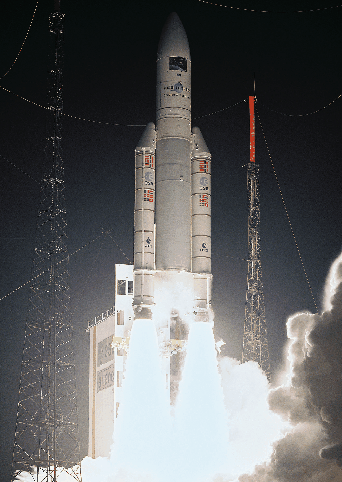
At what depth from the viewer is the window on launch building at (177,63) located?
107 ft

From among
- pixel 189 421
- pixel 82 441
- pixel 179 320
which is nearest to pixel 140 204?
pixel 179 320

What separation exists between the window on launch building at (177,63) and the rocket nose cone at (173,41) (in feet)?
0.53

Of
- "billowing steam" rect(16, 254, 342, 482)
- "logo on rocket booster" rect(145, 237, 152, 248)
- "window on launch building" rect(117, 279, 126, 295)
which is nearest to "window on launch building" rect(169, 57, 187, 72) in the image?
"logo on rocket booster" rect(145, 237, 152, 248)

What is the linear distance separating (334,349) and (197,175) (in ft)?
31.1

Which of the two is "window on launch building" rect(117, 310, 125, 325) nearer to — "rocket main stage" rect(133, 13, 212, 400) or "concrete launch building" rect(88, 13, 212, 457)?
"concrete launch building" rect(88, 13, 212, 457)

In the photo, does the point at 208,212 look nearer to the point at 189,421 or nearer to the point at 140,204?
the point at 140,204

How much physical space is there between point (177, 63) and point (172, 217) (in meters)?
6.33

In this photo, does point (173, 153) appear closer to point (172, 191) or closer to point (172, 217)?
point (172, 191)

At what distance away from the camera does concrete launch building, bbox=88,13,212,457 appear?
31.6 metres

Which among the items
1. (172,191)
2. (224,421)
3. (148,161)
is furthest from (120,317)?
(148,161)

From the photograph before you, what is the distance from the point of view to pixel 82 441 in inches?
1788

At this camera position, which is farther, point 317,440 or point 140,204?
point 140,204

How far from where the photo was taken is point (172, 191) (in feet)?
105

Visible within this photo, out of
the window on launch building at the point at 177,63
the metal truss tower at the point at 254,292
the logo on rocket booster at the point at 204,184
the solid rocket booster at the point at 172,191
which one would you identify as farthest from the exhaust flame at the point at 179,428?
the window on launch building at the point at 177,63
